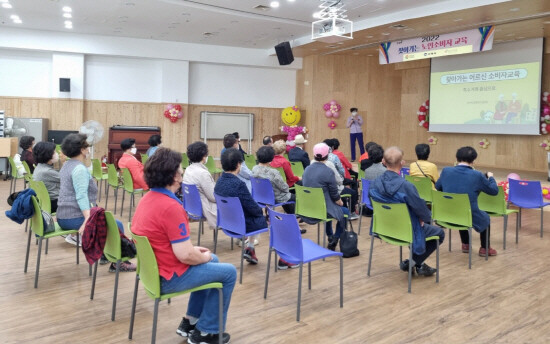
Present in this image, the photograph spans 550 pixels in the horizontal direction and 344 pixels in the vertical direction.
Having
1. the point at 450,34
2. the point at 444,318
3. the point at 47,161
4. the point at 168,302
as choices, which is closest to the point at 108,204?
the point at 47,161

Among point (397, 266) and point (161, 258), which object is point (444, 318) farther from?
point (161, 258)

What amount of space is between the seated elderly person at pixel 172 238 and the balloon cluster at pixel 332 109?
1274 centimetres

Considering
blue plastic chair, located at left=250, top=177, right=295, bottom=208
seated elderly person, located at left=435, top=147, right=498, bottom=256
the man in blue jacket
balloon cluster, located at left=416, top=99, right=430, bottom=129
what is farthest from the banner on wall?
the man in blue jacket

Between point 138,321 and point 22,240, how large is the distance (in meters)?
2.96

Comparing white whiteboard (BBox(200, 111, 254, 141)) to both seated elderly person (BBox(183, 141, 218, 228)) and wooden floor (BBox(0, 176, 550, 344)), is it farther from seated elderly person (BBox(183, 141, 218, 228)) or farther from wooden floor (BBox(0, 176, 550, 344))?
wooden floor (BBox(0, 176, 550, 344))

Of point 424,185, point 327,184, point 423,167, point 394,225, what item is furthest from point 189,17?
point 394,225

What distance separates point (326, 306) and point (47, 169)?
3015mm

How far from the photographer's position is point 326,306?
352 centimetres

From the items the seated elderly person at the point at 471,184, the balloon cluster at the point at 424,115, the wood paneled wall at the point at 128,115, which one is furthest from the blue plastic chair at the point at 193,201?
the balloon cluster at the point at 424,115

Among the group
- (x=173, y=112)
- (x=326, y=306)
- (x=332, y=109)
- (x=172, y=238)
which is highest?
(x=332, y=109)

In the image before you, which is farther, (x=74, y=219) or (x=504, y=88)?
(x=504, y=88)

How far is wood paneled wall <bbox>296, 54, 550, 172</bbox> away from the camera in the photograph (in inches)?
591

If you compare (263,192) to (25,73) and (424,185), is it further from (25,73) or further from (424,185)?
(25,73)

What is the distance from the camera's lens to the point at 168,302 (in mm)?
3525
